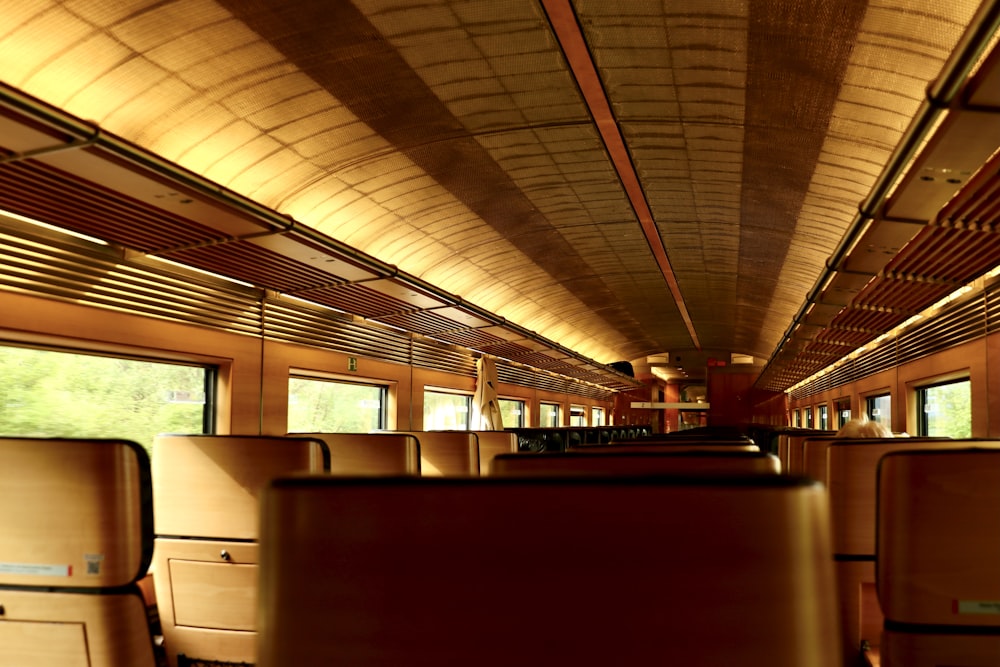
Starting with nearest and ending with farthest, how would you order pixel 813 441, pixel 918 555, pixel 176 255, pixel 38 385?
1. pixel 918 555
2. pixel 813 441
3. pixel 38 385
4. pixel 176 255

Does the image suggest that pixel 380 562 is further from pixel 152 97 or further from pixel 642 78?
pixel 642 78

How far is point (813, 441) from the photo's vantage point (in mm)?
4348

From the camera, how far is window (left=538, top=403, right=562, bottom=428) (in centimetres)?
2279

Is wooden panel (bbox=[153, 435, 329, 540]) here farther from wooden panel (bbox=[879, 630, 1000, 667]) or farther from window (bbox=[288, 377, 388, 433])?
window (bbox=[288, 377, 388, 433])

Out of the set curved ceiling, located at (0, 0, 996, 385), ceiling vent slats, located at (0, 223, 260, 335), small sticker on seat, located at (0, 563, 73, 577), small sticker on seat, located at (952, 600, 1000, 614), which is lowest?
small sticker on seat, located at (952, 600, 1000, 614)

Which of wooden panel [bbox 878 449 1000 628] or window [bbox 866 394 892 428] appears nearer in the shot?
wooden panel [bbox 878 449 1000 628]

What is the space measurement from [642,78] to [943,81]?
10.7ft

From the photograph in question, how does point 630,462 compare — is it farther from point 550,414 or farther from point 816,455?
point 550,414

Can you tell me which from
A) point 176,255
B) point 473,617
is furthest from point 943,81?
point 176,255

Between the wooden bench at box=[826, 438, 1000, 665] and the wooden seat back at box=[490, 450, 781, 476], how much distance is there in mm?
805

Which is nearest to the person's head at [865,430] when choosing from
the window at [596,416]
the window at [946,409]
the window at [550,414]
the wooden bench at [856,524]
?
the wooden bench at [856,524]

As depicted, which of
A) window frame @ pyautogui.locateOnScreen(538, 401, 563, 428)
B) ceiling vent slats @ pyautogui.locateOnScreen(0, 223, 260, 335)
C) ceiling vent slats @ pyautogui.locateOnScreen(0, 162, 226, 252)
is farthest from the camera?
window frame @ pyautogui.locateOnScreen(538, 401, 563, 428)

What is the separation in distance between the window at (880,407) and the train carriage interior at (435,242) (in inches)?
54.2

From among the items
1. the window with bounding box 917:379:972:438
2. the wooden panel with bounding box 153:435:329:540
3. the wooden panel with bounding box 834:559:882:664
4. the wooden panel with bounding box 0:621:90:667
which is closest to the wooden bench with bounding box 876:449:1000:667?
the wooden panel with bounding box 834:559:882:664
